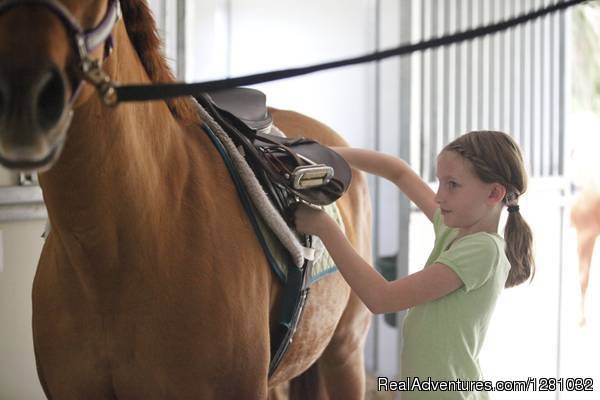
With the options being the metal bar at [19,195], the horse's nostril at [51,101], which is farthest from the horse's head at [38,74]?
the metal bar at [19,195]

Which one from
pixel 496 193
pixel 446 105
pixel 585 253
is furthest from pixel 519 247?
pixel 585 253

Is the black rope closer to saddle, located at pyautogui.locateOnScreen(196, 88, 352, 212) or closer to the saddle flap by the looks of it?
saddle, located at pyautogui.locateOnScreen(196, 88, 352, 212)

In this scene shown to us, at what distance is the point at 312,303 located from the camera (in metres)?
1.55

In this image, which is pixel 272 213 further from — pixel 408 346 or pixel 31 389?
pixel 31 389

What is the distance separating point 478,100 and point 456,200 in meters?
1.82

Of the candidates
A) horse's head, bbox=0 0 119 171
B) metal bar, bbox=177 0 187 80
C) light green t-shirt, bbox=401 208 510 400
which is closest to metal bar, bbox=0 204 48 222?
metal bar, bbox=177 0 187 80

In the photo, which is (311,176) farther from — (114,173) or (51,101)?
(51,101)

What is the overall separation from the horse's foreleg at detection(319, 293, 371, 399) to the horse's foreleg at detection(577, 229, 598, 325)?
1721 mm

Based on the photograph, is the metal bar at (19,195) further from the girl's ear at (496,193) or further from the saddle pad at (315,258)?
the girl's ear at (496,193)

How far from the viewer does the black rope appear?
91 cm

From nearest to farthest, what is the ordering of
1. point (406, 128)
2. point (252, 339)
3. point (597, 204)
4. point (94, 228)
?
point (94, 228) → point (252, 339) → point (406, 128) → point (597, 204)

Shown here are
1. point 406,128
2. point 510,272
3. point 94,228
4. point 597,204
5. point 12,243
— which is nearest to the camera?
point 94,228

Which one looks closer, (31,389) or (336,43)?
(31,389)

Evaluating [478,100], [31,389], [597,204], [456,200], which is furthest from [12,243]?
[597,204]
